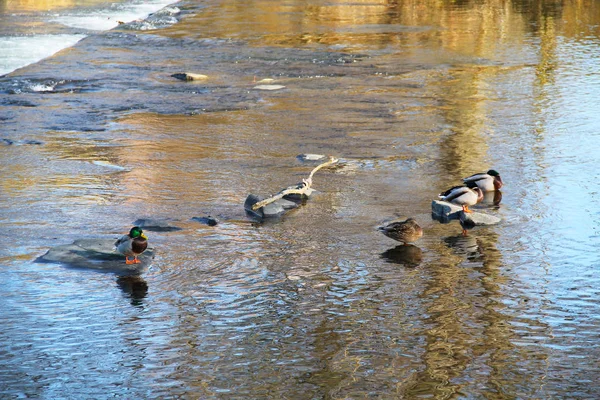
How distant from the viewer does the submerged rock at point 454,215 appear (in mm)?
9070

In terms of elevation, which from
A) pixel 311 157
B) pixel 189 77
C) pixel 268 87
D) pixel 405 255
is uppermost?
pixel 189 77

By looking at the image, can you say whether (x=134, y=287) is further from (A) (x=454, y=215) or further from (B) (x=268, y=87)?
(B) (x=268, y=87)

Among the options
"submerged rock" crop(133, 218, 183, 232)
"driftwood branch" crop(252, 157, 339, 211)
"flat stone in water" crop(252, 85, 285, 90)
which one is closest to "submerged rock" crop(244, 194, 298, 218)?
"driftwood branch" crop(252, 157, 339, 211)

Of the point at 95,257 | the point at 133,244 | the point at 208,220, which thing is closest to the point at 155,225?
the point at 208,220

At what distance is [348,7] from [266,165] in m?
21.5

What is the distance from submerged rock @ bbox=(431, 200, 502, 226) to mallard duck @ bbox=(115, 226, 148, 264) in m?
3.02

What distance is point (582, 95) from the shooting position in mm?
15547

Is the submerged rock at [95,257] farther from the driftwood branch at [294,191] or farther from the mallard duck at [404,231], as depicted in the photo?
the mallard duck at [404,231]

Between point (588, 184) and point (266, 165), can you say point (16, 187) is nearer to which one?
point (266, 165)

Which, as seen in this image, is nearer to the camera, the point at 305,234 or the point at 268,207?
the point at 305,234

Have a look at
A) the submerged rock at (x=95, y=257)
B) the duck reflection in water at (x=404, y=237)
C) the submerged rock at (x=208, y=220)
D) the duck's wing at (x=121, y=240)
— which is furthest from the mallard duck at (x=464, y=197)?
the duck's wing at (x=121, y=240)

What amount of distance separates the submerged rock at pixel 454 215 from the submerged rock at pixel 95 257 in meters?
2.90

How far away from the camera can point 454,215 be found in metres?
9.20

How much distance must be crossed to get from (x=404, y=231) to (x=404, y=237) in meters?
0.06
